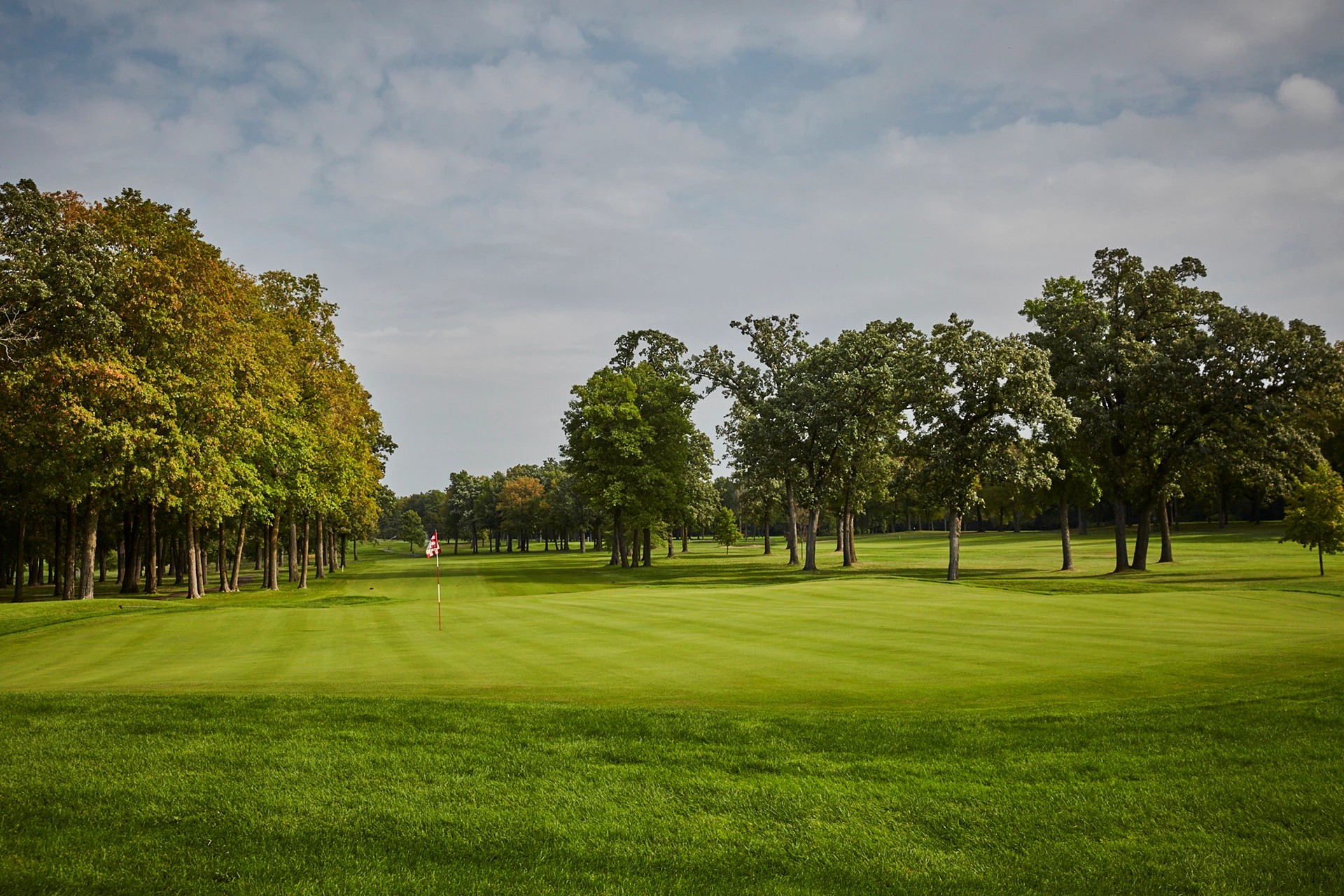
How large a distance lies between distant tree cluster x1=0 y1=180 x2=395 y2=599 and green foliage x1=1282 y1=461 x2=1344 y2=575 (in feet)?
150

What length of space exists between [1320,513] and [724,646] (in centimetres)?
3334

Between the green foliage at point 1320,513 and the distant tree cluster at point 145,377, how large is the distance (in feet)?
150

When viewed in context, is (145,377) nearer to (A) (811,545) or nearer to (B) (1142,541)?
(A) (811,545)

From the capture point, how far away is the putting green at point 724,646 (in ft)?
38.1

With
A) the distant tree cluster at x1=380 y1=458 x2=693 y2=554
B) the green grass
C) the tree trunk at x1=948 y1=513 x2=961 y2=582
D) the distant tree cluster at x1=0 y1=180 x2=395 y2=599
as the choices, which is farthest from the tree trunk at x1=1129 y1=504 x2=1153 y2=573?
the distant tree cluster at x1=380 y1=458 x2=693 y2=554

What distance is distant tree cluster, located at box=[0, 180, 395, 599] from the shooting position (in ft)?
95.3

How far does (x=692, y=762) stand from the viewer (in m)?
8.21

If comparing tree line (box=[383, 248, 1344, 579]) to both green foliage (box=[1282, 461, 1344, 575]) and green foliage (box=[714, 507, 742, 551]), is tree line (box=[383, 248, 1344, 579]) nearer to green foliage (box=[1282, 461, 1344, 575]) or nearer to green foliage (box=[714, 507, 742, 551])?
green foliage (box=[1282, 461, 1344, 575])

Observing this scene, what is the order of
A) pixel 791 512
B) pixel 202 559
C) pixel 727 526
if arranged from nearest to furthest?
pixel 202 559 → pixel 791 512 → pixel 727 526

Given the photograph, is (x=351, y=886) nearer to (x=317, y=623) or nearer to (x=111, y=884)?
(x=111, y=884)

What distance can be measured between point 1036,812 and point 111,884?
697 cm

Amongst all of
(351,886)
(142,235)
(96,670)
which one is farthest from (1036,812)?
(142,235)

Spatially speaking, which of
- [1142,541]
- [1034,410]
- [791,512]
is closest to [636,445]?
[791,512]

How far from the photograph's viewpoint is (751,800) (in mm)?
7117
